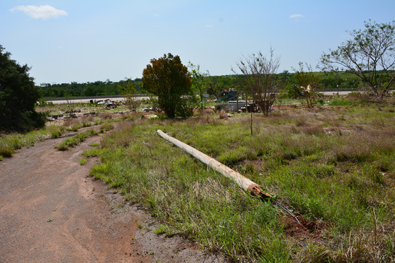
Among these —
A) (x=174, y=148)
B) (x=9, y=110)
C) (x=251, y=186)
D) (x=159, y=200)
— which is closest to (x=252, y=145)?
(x=174, y=148)

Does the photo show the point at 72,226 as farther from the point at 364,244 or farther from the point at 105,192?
the point at 364,244

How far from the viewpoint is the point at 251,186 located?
173 inches

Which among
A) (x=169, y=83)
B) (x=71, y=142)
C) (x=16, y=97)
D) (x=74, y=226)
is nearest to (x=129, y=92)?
(x=169, y=83)

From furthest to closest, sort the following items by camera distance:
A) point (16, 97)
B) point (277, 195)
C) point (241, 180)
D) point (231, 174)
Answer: point (16, 97)
point (231, 174)
point (241, 180)
point (277, 195)

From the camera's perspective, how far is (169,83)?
731 inches

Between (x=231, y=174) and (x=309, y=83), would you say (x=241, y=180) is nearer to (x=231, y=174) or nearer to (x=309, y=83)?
(x=231, y=174)

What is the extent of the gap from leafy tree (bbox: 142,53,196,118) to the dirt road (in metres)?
12.1

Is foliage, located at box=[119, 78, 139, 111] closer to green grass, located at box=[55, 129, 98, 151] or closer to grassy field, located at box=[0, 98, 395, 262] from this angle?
green grass, located at box=[55, 129, 98, 151]

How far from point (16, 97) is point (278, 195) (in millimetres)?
19585

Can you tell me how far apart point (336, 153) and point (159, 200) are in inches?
179

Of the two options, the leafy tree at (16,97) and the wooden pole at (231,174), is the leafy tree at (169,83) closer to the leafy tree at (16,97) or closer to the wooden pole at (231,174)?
the leafy tree at (16,97)

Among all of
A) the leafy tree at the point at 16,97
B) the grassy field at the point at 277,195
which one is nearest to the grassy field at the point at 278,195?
the grassy field at the point at 277,195

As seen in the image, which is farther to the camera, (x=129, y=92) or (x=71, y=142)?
(x=129, y=92)

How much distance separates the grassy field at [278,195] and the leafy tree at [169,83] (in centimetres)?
1035
